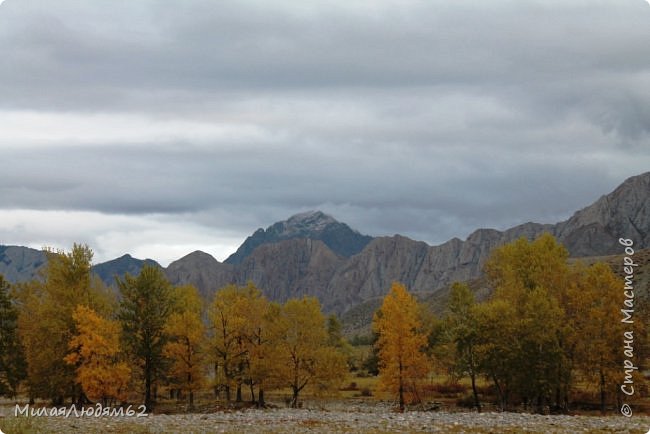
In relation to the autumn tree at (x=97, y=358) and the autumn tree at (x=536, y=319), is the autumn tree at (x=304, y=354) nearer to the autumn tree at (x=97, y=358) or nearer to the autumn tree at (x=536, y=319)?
the autumn tree at (x=97, y=358)

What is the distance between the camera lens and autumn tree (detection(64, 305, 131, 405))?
7269 cm

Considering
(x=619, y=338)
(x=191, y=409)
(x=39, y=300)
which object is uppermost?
(x=39, y=300)

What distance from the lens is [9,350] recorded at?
78.2m

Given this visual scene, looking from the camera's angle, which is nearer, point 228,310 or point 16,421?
point 16,421

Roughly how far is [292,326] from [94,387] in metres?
25.9

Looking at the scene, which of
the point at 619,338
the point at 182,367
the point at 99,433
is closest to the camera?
the point at 99,433

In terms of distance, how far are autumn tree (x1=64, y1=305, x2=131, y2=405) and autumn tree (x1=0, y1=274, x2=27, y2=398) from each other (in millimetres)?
7727

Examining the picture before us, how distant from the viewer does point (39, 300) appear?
8569 cm

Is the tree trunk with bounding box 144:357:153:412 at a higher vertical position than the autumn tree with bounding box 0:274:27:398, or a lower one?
lower

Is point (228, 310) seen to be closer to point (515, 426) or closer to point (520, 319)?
point (520, 319)

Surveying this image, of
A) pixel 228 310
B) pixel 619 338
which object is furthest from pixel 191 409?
pixel 619 338

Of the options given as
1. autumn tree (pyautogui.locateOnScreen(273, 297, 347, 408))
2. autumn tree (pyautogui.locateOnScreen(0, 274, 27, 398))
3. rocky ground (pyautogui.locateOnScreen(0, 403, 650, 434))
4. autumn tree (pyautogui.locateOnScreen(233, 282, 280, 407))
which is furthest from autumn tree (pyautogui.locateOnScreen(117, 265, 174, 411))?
rocky ground (pyautogui.locateOnScreen(0, 403, 650, 434))

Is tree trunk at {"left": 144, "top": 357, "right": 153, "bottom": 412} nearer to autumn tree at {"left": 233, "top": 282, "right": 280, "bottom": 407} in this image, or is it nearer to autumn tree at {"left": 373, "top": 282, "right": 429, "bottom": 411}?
autumn tree at {"left": 233, "top": 282, "right": 280, "bottom": 407}

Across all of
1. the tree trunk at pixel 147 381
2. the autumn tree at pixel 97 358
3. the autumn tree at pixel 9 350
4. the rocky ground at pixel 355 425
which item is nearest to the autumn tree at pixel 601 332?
the rocky ground at pixel 355 425
